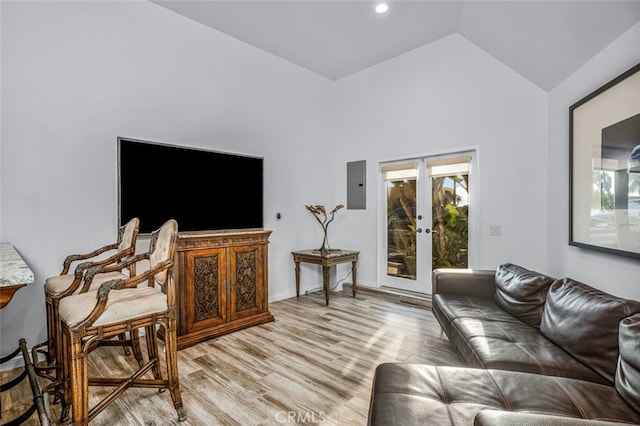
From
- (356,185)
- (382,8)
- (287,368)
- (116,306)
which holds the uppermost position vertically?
(382,8)

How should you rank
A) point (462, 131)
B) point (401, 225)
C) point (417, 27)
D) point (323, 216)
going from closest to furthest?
point (417, 27) < point (462, 131) < point (401, 225) < point (323, 216)

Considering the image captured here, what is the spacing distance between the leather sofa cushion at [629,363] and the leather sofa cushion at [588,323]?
17 cm

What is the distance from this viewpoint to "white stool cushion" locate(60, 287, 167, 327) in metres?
1.66

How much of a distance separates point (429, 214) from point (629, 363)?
2.96 m

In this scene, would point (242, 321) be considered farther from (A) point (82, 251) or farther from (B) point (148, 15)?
(B) point (148, 15)

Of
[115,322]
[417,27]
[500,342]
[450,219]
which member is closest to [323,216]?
[450,219]

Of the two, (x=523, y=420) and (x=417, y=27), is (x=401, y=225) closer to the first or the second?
(x=417, y=27)

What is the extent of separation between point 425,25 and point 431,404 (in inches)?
153

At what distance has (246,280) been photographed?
342 cm

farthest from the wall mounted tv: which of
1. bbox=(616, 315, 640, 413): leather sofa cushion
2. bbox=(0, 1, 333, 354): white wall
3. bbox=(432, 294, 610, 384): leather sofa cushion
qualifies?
bbox=(616, 315, 640, 413): leather sofa cushion

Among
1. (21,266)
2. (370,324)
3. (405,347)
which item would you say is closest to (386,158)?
(370,324)

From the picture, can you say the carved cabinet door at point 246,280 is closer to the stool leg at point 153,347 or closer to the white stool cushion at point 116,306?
the stool leg at point 153,347

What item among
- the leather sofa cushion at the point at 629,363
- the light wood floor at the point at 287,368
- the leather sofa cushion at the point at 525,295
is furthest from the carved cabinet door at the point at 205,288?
the leather sofa cushion at the point at 629,363

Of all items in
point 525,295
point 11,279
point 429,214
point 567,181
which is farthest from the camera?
point 429,214
